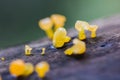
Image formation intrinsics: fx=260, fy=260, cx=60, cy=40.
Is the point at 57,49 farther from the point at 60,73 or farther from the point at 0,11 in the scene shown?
the point at 0,11

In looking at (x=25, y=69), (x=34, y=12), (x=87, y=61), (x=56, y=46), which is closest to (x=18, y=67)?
(x=25, y=69)

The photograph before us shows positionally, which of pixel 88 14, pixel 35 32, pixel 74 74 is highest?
pixel 88 14

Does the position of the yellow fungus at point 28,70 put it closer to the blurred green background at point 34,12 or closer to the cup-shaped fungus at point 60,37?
the cup-shaped fungus at point 60,37

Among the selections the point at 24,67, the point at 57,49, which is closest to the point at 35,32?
the point at 57,49

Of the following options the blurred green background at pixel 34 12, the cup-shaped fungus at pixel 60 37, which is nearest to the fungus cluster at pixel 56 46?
the cup-shaped fungus at pixel 60 37

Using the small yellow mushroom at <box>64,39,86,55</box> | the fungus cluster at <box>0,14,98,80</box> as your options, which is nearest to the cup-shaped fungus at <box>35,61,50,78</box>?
the fungus cluster at <box>0,14,98,80</box>

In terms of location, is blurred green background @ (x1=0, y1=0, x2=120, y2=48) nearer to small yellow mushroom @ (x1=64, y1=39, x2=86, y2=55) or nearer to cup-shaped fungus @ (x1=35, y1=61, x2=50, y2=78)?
small yellow mushroom @ (x1=64, y1=39, x2=86, y2=55)
